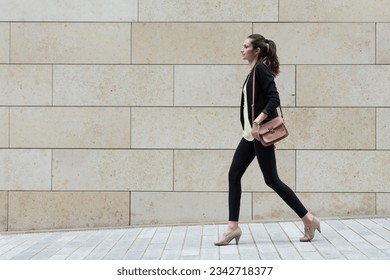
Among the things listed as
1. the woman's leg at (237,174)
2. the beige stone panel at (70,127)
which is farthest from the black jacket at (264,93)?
the beige stone panel at (70,127)

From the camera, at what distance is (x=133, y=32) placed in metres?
8.74

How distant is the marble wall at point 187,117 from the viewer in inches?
341

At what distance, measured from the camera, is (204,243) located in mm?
7348

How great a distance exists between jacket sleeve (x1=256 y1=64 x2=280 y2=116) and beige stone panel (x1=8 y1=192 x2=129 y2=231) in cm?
249

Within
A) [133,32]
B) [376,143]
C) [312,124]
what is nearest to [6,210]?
[133,32]

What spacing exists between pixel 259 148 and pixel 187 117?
5.78 feet

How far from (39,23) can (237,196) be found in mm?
3464

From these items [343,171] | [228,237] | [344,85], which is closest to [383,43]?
[344,85]

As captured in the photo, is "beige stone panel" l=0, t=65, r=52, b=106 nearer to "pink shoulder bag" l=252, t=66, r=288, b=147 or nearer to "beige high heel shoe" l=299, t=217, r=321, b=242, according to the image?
"pink shoulder bag" l=252, t=66, r=288, b=147

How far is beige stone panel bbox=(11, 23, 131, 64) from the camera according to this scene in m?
8.75

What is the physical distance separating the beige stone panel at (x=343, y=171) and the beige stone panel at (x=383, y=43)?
1138 mm

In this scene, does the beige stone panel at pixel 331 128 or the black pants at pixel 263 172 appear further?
the beige stone panel at pixel 331 128

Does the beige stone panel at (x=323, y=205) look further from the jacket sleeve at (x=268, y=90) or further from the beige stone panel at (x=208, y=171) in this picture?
the jacket sleeve at (x=268, y=90)

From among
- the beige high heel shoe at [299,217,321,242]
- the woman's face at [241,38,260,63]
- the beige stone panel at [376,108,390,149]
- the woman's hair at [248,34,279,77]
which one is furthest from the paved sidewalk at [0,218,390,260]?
the woman's face at [241,38,260,63]
